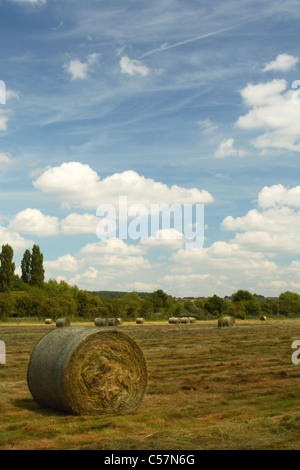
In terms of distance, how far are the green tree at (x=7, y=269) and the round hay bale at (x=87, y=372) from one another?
78496 millimetres

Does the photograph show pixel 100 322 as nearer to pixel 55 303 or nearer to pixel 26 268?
pixel 55 303

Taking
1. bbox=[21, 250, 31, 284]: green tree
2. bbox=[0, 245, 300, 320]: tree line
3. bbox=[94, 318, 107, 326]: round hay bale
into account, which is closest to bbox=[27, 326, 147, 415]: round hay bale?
bbox=[94, 318, 107, 326]: round hay bale

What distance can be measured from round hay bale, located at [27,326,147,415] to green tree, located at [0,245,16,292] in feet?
258

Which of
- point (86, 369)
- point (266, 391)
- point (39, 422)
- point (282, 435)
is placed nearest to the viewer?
point (282, 435)

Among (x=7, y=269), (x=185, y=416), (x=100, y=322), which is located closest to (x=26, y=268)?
(x=7, y=269)

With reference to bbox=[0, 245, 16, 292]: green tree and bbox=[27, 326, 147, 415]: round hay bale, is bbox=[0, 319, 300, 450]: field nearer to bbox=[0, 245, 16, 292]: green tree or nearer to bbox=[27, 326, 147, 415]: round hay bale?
bbox=[27, 326, 147, 415]: round hay bale

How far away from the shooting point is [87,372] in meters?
10.3

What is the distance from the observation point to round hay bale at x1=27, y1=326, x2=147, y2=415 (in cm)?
981

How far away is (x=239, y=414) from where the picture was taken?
9195 mm

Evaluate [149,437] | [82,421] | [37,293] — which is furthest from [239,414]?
[37,293]

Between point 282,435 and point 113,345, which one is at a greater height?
point 113,345
